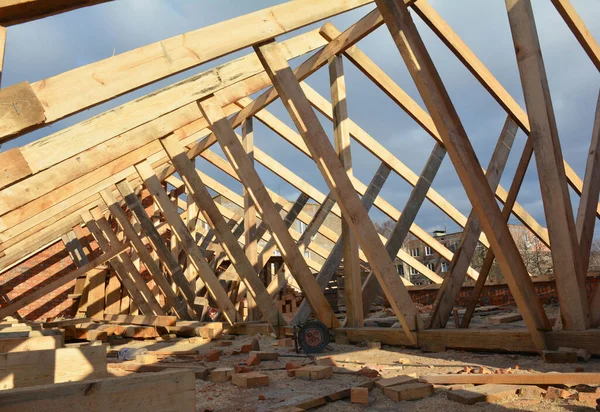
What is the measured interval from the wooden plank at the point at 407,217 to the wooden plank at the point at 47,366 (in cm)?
404

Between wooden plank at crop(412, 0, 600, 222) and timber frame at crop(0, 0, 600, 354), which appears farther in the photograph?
wooden plank at crop(412, 0, 600, 222)

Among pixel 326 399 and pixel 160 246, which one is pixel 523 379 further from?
pixel 160 246

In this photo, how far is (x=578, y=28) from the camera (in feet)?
17.7

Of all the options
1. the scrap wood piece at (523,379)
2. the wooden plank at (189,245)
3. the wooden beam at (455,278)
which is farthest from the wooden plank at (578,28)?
the wooden plank at (189,245)

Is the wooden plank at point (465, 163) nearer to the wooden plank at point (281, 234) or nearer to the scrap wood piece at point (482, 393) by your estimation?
the scrap wood piece at point (482, 393)

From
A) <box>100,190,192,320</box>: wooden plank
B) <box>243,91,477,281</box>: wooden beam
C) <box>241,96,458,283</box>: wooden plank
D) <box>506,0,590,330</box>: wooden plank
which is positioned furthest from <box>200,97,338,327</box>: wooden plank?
<box>100,190,192,320</box>: wooden plank

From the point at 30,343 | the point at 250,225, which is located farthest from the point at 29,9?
the point at 250,225

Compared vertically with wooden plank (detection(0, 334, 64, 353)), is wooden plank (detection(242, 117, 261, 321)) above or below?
above

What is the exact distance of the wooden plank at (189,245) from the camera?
7856mm

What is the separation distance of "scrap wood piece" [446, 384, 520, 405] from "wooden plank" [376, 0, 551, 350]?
962 millimetres

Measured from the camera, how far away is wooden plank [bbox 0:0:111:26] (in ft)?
5.98

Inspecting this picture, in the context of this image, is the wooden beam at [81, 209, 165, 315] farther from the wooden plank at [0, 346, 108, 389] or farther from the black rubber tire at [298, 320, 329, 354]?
the wooden plank at [0, 346, 108, 389]

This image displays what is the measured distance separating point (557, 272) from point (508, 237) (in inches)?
16.6

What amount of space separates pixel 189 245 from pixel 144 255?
198 cm
